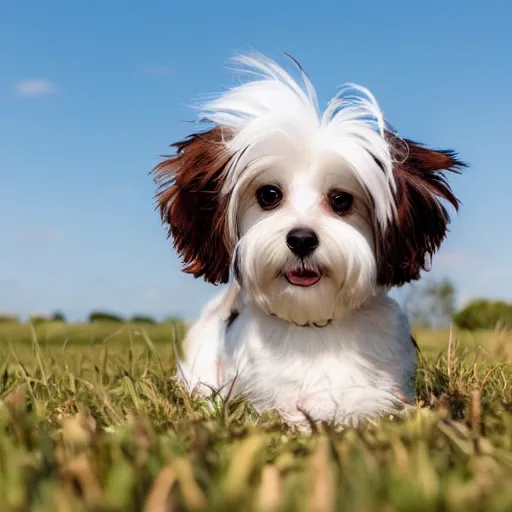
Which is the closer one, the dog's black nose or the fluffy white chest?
the dog's black nose

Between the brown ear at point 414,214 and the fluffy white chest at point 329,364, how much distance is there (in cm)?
23

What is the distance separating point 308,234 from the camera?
3373 mm

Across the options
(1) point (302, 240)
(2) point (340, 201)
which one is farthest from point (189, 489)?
(2) point (340, 201)

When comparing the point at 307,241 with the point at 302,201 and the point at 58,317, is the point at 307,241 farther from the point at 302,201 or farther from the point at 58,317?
the point at 58,317

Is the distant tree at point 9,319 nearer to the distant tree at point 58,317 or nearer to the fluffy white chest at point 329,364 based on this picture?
the distant tree at point 58,317

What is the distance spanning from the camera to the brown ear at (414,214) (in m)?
3.72

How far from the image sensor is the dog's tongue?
Result: 3.54m

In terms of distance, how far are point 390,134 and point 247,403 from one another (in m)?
1.39

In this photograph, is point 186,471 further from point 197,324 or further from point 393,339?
point 197,324

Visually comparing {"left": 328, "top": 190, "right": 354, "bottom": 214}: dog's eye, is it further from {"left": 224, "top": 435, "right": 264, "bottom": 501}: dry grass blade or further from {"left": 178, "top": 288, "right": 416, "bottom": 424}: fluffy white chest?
{"left": 224, "top": 435, "right": 264, "bottom": 501}: dry grass blade

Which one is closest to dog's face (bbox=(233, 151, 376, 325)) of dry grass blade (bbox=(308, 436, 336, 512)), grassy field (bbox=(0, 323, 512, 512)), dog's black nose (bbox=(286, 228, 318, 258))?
dog's black nose (bbox=(286, 228, 318, 258))

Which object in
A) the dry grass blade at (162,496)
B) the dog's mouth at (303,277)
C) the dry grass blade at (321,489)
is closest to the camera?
the dry grass blade at (321,489)

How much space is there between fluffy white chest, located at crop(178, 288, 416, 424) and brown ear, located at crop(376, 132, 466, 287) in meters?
0.23

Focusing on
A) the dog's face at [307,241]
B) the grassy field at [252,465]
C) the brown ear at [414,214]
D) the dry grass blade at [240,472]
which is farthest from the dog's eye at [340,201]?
the dry grass blade at [240,472]
